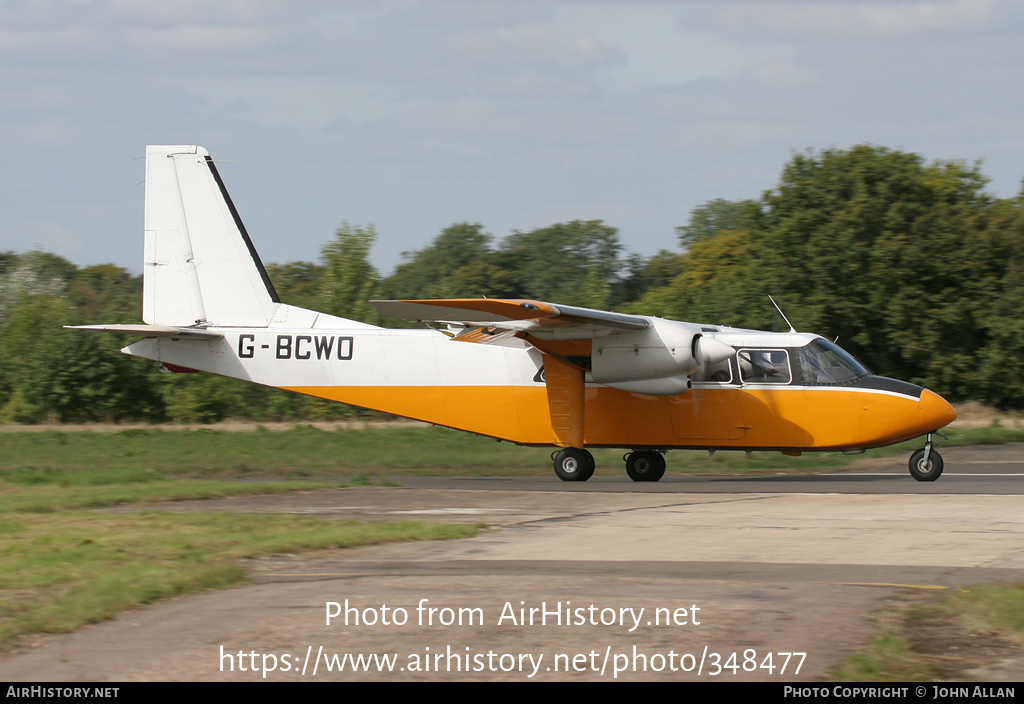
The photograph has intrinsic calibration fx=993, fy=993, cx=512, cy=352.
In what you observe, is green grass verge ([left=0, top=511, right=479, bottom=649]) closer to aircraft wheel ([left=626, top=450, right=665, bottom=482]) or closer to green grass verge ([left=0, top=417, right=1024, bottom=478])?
green grass verge ([left=0, top=417, right=1024, bottom=478])

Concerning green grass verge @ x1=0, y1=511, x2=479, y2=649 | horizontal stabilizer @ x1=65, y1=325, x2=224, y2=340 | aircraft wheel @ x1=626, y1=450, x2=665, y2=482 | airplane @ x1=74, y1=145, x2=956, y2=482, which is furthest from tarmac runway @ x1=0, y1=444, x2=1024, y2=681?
horizontal stabilizer @ x1=65, y1=325, x2=224, y2=340

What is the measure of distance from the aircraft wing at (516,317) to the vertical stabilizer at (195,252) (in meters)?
4.79

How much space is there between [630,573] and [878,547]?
2771mm

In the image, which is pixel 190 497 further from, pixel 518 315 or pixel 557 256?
pixel 557 256

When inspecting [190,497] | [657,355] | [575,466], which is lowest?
[190,497]

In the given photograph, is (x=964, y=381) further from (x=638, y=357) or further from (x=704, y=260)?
(x=704, y=260)

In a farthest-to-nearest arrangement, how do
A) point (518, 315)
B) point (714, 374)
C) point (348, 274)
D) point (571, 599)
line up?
point (348, 274)
point (714, 374)
point (518, 315)
point (571, 599)

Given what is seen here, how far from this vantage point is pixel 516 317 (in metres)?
15.1

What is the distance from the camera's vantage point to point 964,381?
2981cm

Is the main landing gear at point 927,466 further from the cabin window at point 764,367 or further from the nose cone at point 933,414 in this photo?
the cabin window at point 764,367

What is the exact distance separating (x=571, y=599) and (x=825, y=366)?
10948 millimetres

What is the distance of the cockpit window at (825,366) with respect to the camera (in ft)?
53.3

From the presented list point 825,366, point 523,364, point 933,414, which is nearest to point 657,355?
point 523,364

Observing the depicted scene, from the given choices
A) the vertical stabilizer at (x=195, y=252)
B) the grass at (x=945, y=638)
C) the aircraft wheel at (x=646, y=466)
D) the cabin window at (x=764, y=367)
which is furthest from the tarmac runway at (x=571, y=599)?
the vertical stabilizer at (x=195, y=252)
